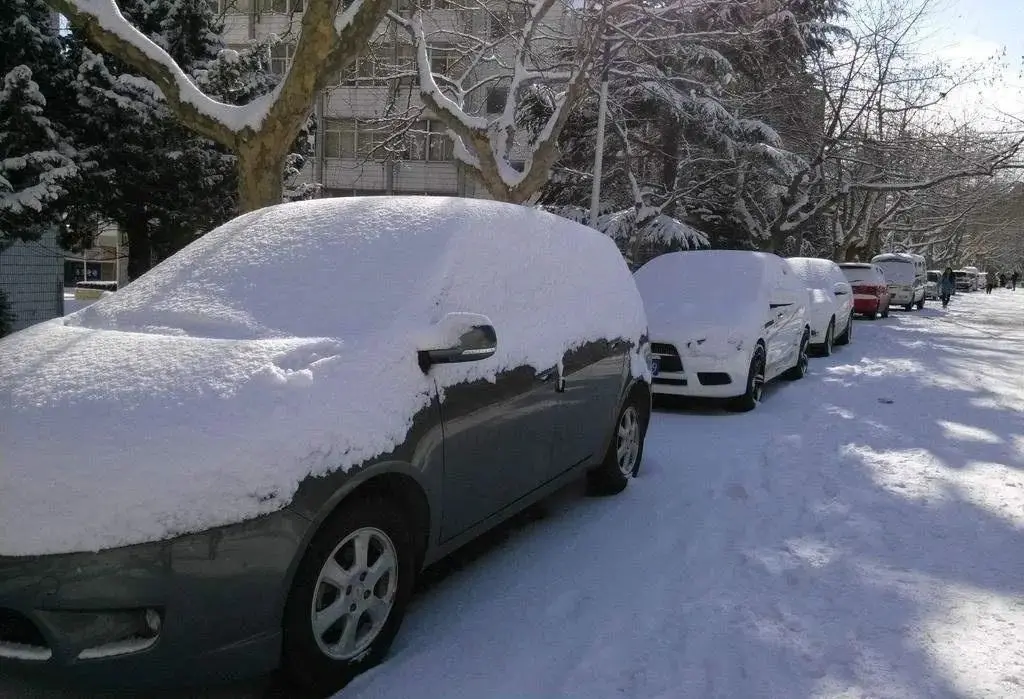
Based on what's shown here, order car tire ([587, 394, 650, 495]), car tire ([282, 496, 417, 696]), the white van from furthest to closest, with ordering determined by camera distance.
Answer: the white van → car tire ([587, 394, 650, 495]) → car tire ([282, 496, 417, 696])

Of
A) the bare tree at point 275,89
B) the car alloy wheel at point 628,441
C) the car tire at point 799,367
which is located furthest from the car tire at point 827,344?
the car alloy wheel at point 628,441

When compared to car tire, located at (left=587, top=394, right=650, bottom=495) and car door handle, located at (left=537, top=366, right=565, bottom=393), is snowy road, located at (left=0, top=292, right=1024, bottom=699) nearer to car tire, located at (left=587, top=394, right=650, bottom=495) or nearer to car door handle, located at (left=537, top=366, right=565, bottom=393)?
car tire, located at (left=587, top=394, right=650, bottom=495)

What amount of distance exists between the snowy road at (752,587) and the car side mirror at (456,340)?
3.80 ft

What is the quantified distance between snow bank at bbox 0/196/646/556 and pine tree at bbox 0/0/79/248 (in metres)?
9.70

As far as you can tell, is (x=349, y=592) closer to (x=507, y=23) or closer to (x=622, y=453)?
(x=622, y=453)

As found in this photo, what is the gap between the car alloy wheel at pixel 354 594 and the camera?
2.80 meters

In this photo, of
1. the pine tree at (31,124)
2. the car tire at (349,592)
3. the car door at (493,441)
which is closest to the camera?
the car tire at (349,592)

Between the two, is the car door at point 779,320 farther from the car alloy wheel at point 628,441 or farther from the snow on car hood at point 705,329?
the car alloy wheel at point 628,441

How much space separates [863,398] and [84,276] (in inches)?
1635

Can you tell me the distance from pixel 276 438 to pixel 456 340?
0.90 m

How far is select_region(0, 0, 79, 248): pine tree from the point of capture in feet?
39.0

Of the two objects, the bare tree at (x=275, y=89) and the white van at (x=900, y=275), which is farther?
the white van at (x=900, y=275)

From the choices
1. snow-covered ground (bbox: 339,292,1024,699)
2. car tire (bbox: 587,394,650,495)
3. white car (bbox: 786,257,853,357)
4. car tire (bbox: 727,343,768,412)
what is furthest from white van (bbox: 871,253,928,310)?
car tire (bbox: 587,394,650,495)

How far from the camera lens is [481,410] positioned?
355 cm
